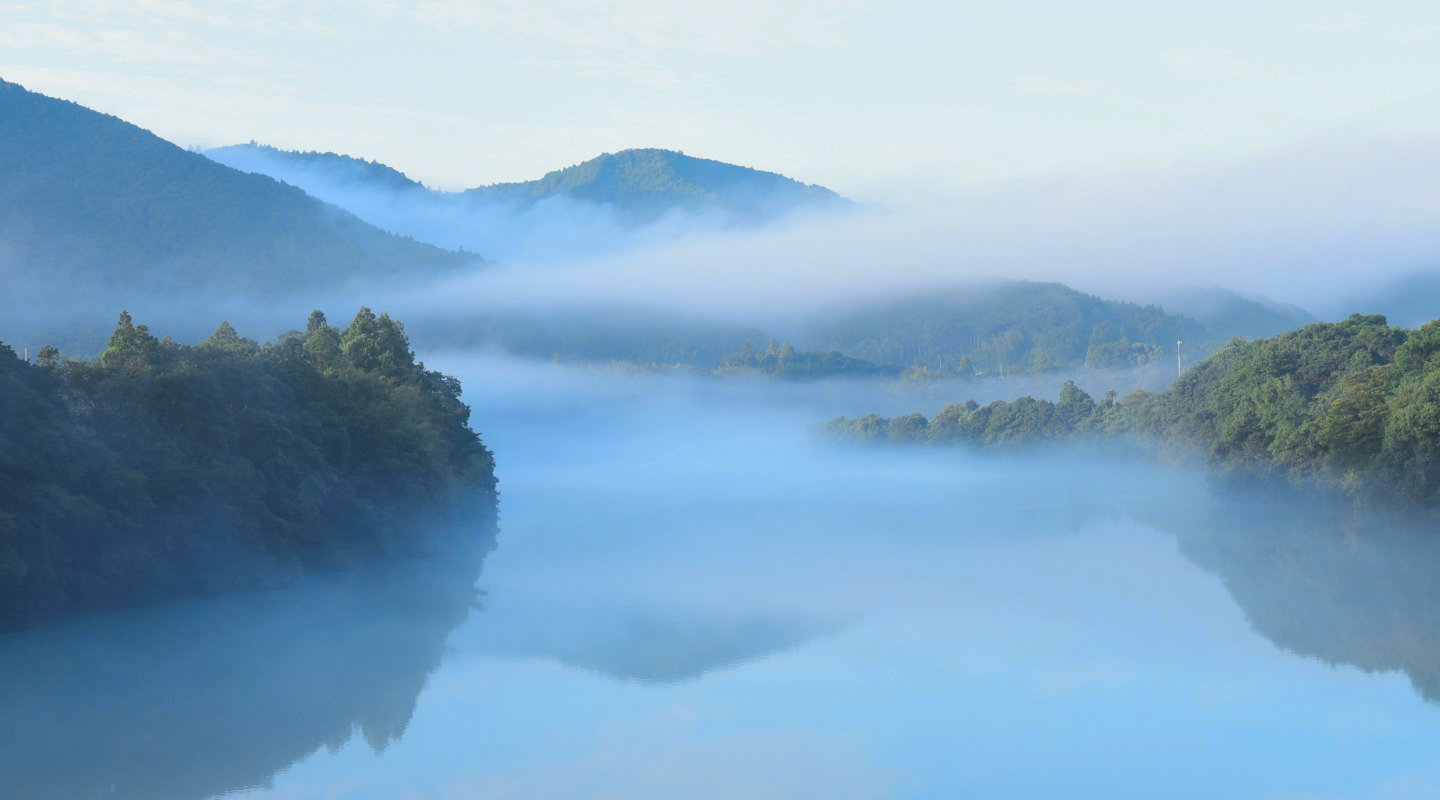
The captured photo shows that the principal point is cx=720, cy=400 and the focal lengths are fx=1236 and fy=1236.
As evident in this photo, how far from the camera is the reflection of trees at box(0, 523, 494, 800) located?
12.9m

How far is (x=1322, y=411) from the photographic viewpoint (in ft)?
118

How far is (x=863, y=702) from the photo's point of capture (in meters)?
15.6

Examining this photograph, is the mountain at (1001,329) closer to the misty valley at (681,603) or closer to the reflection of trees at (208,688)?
the misty valley at (681,603)

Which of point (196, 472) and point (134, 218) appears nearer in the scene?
point (196, 472)

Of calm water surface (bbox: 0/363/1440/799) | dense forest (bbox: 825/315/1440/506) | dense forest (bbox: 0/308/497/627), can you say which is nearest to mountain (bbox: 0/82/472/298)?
dense forest (bbox: 0/308/497/627)

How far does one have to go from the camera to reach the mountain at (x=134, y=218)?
97.0m

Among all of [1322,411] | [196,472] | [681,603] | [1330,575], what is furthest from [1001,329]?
[196,472]

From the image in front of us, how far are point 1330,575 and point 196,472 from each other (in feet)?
75.1

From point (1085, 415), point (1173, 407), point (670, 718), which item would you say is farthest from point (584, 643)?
point (1085, 415)

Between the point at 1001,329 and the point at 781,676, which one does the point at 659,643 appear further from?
the point at 1001,329

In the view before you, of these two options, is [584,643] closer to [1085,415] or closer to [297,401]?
[297,401]

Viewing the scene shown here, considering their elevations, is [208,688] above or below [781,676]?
below

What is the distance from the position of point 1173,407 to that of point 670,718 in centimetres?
4061

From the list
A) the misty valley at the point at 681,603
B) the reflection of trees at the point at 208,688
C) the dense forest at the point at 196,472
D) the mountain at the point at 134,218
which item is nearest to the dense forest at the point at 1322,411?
the misty valley at the point at 681,603
